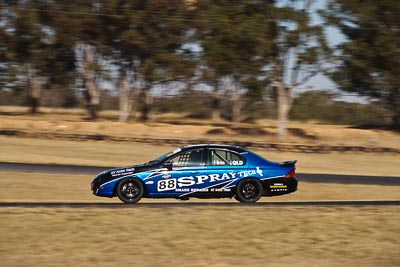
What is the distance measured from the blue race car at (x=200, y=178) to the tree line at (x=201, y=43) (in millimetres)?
33085

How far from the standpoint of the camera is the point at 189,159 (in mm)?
15336

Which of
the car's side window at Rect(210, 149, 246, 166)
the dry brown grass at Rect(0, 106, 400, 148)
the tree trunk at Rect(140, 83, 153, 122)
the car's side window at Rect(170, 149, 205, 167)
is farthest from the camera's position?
the tree trunk at Rect(140, 83, 153, 122)

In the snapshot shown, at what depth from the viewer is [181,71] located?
53625 mm

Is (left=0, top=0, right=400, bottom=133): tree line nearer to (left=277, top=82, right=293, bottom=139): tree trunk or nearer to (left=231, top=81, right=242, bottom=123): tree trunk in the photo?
A: (left=277, top=82, right=293, bottom=139): tree trunk

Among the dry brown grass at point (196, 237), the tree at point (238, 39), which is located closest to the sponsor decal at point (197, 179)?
the dry brown grass at point (196, 237)

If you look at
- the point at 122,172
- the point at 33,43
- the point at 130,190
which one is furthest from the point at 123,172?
the point at 33,43

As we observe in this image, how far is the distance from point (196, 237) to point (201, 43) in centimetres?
4339

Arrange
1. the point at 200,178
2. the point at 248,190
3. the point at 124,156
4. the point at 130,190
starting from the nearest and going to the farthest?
the point at 130,190 < the point at 200,178 < the point at 248,190 < the point at 124,156

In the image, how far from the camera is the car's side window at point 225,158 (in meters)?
15.4

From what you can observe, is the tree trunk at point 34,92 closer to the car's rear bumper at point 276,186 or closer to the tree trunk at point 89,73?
the tree trunk at point 89,73

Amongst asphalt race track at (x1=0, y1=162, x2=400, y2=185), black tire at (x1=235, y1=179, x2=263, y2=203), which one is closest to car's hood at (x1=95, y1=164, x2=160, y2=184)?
black tire at (x1=235, y1=179, x2=263, y2=203)

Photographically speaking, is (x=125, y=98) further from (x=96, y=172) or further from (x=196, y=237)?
(x=196, y=237)

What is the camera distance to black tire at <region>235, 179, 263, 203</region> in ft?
50.4

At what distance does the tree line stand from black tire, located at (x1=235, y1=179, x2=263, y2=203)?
1308 inches
